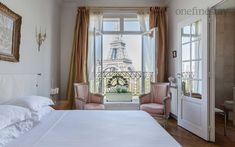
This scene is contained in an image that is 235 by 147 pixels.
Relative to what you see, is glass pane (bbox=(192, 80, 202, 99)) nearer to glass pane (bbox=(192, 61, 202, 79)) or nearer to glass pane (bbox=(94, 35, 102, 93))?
glass pane (bbox=(192, 61, 202, 79))

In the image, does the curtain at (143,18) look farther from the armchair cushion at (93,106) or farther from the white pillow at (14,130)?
the white pillow at (14,130)

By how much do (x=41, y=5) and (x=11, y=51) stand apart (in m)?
1.54

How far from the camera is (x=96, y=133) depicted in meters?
1.95

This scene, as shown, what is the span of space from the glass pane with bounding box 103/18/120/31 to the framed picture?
297 centimetres

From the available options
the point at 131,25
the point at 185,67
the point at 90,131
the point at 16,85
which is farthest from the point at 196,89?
the point at 16,85

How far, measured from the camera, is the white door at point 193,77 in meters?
3.83

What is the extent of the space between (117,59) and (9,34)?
134 inches

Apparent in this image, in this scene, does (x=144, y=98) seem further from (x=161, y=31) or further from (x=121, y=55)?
(x=161, y=31)

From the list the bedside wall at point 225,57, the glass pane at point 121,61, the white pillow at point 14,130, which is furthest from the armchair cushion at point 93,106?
the bedside wall at point 225,57

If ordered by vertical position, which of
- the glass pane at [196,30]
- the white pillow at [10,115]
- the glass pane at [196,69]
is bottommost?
the white pillow at [10,115]

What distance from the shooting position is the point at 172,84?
5191 millimetres

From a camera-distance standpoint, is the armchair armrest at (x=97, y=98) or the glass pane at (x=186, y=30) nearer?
the glass pane at (x=186, y=30)

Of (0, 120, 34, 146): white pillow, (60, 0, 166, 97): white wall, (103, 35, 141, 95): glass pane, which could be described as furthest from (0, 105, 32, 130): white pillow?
(103, 35, 141, 95): glass pane

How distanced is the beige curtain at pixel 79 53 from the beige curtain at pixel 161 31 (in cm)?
158
